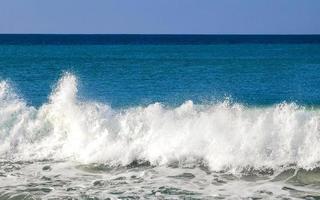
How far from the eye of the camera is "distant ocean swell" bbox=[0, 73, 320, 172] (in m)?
11.7

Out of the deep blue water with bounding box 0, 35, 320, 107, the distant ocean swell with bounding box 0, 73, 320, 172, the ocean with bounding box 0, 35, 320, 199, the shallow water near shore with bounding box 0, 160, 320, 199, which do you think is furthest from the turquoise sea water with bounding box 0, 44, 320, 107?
the shallow water near shore with bounding box 0, 160, 320, 199

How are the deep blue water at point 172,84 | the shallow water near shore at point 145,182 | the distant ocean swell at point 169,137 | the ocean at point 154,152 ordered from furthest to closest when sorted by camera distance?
the deep blue water at point 172,84, the distant ocean swell at point 169,137, the ocean at point 154,152, the shallow water near shore at point 145,182

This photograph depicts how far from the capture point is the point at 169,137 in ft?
41.4

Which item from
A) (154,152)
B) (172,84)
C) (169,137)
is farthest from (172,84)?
(154,152)

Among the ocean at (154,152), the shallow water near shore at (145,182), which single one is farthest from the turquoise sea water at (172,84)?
the shallow water near shore at (145,182)

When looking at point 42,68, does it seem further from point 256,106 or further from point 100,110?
point 100,110

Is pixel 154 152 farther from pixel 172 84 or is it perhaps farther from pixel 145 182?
pixel 172 84

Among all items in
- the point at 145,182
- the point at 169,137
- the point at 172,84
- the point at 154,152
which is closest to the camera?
the point at 145,182

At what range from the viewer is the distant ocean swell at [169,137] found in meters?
11.7

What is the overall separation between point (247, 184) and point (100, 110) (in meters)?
5.33

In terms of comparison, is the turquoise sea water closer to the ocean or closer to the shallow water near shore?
the ocean

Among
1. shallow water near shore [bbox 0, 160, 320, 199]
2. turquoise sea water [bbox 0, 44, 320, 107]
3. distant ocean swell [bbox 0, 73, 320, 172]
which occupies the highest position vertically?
turquoise sea water [bbox 0, 44, 320, 107]

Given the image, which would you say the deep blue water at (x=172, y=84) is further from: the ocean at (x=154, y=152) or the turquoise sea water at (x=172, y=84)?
the ocean at (x=154, y=152)

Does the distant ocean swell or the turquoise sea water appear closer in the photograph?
the distant ocean swell
